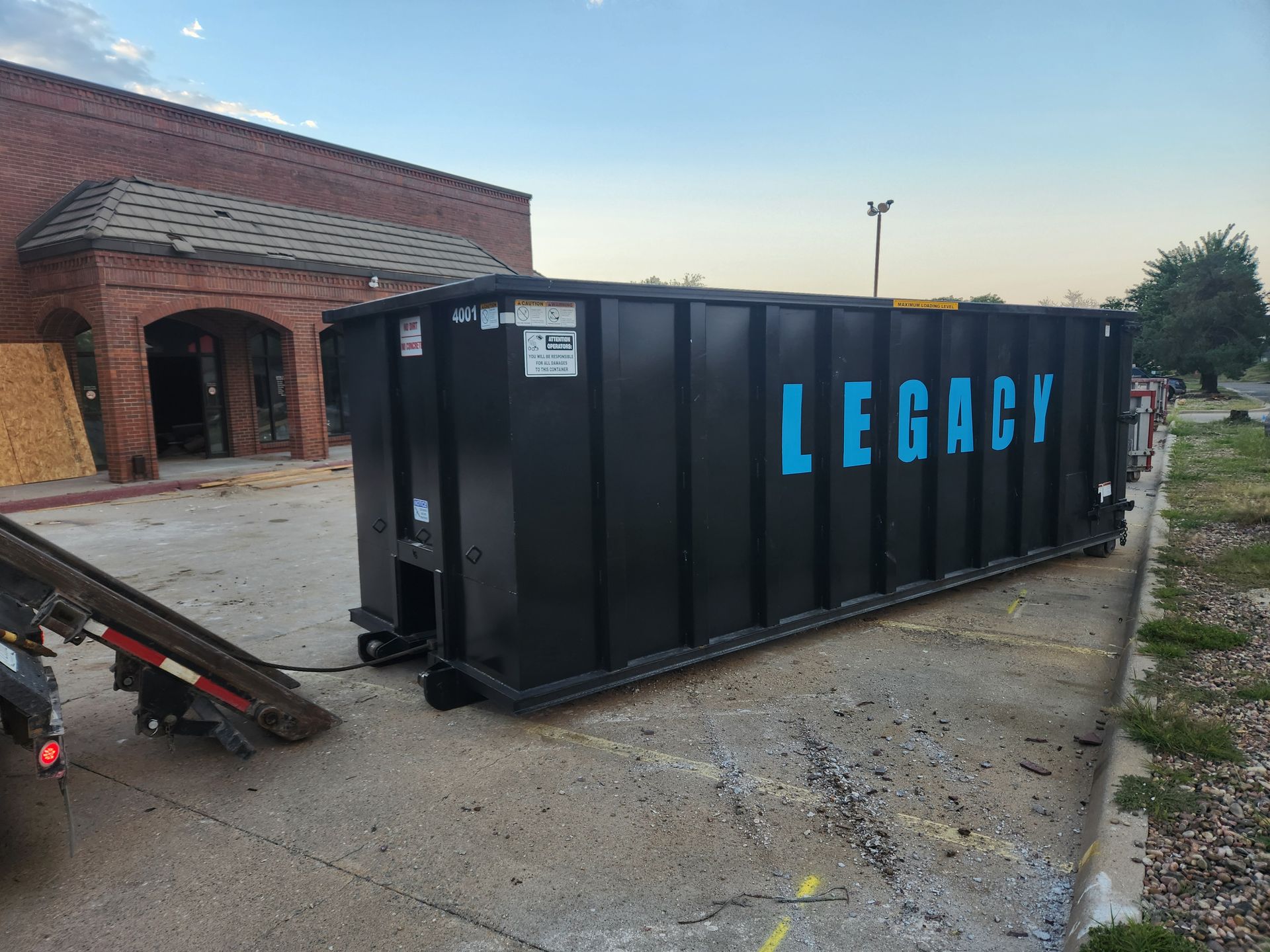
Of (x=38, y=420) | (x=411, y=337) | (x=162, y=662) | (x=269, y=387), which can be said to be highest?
(x=411, y=337)

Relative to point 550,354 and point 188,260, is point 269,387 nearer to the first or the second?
point 188,260

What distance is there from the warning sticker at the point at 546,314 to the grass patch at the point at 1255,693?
453 cm

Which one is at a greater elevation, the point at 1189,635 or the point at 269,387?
the point at 269,387

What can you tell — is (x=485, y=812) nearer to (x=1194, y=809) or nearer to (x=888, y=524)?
(x=1194, y=809)

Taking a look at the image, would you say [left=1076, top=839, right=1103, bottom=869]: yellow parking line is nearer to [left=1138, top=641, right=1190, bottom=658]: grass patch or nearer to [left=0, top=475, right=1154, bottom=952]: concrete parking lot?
[left=0, top=475, right=1154, bottom=952]: concrete parking lot

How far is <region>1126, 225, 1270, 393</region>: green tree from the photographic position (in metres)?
48.8

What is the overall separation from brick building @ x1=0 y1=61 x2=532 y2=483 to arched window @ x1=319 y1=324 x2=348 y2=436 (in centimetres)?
6

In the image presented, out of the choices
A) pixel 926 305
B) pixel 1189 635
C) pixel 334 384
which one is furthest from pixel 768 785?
pixel 334 384

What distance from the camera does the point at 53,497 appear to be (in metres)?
14.2

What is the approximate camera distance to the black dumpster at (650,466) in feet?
15.8

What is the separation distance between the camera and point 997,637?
6.54 meters

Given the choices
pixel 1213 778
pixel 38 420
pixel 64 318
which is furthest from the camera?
pixel 64 318

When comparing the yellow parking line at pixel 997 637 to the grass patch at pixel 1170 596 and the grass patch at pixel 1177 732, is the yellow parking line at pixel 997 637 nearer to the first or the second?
the grass patch at pixel 1170 596

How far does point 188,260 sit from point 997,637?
667 inches
